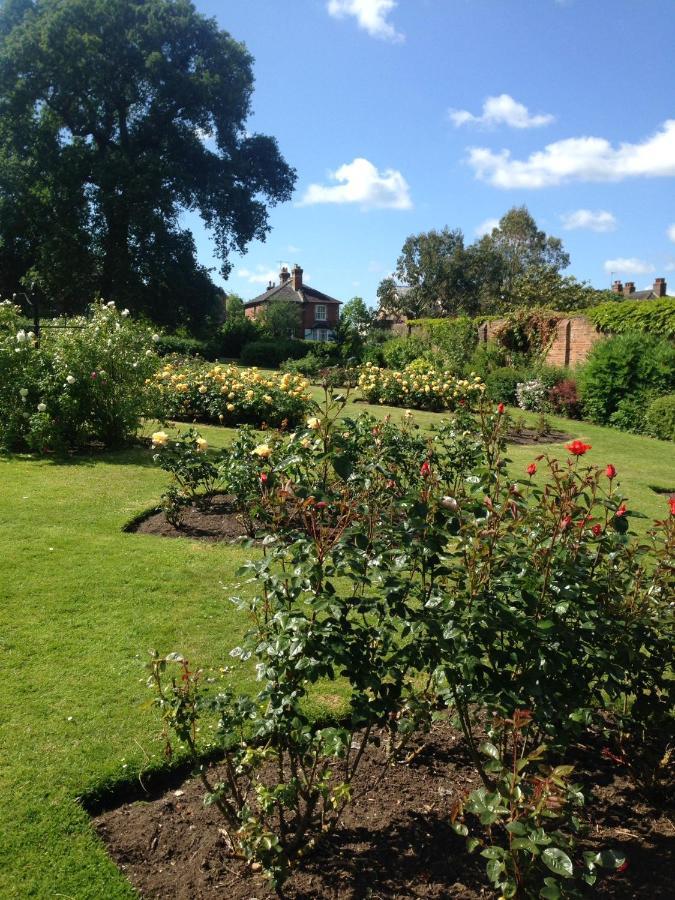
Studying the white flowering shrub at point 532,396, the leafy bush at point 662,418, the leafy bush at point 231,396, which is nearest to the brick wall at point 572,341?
the white flowering shrub at point 532,396

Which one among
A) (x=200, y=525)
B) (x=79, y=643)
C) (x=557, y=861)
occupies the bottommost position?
(x=79, y=643)

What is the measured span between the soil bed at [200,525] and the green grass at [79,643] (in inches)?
6.8

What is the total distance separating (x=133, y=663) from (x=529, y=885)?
2.30m

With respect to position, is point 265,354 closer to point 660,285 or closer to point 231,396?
point 231,396

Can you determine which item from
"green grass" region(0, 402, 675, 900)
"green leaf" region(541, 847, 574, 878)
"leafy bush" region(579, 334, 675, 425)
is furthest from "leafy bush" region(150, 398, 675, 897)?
"leafy bush" region(579, 334, 675, 425)

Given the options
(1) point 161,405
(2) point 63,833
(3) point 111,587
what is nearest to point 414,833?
(2) point 63,833

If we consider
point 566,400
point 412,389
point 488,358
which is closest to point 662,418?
point 566,400

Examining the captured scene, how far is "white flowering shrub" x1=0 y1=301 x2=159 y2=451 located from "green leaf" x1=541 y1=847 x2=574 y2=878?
7.25 meters

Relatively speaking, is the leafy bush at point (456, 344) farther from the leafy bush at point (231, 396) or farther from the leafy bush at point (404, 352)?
the leafy bush at point (231, 396)

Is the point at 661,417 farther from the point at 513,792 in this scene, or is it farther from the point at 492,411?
the point at 513,792

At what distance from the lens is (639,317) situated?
1612cm

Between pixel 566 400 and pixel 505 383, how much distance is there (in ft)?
5.36

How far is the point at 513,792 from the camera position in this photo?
1.66 metres

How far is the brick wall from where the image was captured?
18.1 metres
